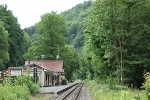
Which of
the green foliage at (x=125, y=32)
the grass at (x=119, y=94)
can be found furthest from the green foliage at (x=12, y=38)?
the grass at (x=119, y=94)

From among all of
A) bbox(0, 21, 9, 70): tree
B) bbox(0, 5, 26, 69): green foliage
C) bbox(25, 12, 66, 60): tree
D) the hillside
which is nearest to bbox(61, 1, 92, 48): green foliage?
the hillside

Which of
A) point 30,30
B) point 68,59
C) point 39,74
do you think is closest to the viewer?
point 39,74

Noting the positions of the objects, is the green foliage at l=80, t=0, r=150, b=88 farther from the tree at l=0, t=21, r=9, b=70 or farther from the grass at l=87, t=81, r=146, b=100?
the tree at l=0, t=21, r=9, b=70

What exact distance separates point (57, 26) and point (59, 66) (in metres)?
9.34

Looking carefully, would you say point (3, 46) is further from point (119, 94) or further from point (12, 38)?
point (119, 94)

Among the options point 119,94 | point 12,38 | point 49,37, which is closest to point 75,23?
point 12,38

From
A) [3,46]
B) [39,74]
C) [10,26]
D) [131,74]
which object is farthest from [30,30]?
[131,74]

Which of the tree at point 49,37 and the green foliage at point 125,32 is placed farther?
the tree at point 49,37

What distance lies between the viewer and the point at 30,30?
181125 millimetres

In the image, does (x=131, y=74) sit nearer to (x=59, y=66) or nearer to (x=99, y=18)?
(x=99, y=18)

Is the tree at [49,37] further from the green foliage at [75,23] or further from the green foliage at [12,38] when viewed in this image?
the green foliage at [75,23]

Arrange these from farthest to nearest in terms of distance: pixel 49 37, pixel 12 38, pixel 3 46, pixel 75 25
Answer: pixel 75 25
pixel 12 38
pixel 49 37
pixel 3 46

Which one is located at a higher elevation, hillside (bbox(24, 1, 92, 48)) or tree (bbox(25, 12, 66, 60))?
hillside (bbox(24, 1, 92, 48))

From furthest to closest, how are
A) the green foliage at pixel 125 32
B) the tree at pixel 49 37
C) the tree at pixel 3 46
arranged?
the tree at pixel 49 37, the tree at pixel 3 46, the green foliage at pixel 125 32
